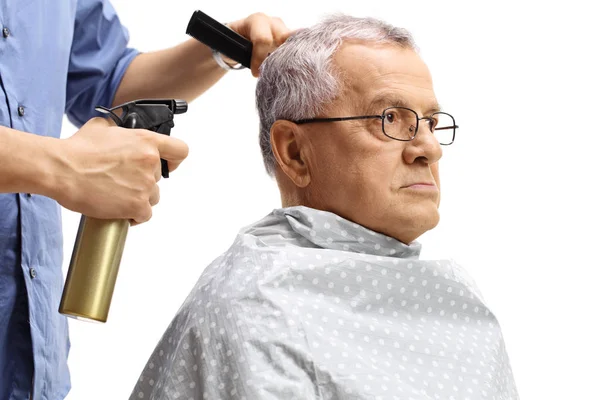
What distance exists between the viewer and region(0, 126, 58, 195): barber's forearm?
1395mm

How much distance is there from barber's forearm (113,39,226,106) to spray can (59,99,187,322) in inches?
26.1

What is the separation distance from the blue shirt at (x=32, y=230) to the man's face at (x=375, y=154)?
570 mm

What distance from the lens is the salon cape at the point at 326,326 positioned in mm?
1503

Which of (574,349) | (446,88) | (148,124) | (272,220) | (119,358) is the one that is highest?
(446,88)

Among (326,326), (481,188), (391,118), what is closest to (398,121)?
(391,118)

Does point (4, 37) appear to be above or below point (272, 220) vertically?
above

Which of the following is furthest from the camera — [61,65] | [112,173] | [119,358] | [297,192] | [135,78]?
[119,358]

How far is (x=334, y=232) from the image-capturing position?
1.71 metres

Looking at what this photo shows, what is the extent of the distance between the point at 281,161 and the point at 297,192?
0.07m

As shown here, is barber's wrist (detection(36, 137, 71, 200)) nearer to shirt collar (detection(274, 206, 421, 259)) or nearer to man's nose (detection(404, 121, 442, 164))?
shirt collar (detection(274, 206, 421, 259))

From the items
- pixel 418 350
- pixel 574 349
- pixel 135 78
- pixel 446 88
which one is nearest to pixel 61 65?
pixel 135 78

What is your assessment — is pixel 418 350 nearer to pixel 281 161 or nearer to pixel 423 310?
pixel 423 310

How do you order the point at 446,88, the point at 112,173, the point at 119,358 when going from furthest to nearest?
the point at 446,88 < the point at 119,358 < the point at 112,173

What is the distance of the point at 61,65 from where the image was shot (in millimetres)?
1938
